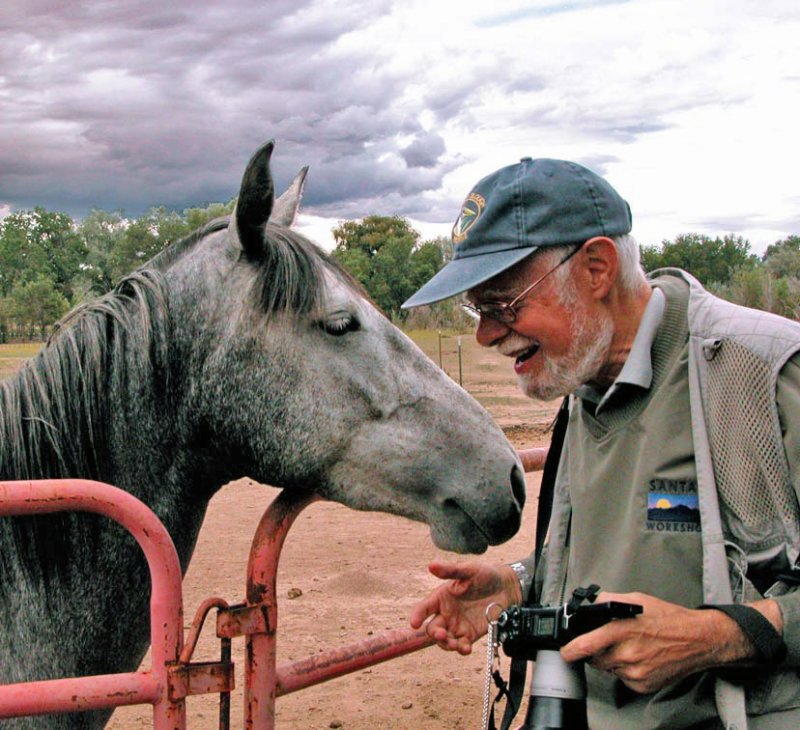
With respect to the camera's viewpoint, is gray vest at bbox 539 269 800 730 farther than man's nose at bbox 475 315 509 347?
No

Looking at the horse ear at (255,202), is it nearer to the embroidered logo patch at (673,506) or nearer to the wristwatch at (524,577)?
the wristwatch at (524,577)

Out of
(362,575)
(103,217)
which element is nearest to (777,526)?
(362,575)

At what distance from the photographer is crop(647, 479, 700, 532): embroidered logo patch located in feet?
5.35

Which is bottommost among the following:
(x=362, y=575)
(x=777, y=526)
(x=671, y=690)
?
(x=362, y=575)

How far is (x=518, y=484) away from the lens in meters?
2.34

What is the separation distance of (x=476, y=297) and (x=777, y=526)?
2.51ft

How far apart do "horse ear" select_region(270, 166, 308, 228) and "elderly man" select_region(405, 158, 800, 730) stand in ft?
3.29

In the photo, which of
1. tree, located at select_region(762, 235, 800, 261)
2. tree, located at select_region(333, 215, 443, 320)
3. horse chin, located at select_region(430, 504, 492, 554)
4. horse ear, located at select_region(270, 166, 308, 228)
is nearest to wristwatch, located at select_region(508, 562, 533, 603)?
horse chin, located at select_region(430, 504, 492, 554)

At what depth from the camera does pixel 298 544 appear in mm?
7086

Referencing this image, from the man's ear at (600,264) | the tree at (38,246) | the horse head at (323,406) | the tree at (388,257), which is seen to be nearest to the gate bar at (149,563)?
the horse head at (323,406)

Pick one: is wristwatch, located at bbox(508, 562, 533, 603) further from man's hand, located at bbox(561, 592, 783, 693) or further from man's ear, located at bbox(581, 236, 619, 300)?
man's ear, located at bbox(581, 236, 619, 300)

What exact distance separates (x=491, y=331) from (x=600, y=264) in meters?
0.28

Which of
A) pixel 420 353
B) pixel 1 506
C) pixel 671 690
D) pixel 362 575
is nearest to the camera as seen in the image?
pixel 671 690

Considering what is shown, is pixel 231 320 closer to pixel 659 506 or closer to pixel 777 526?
pixel 659 506
